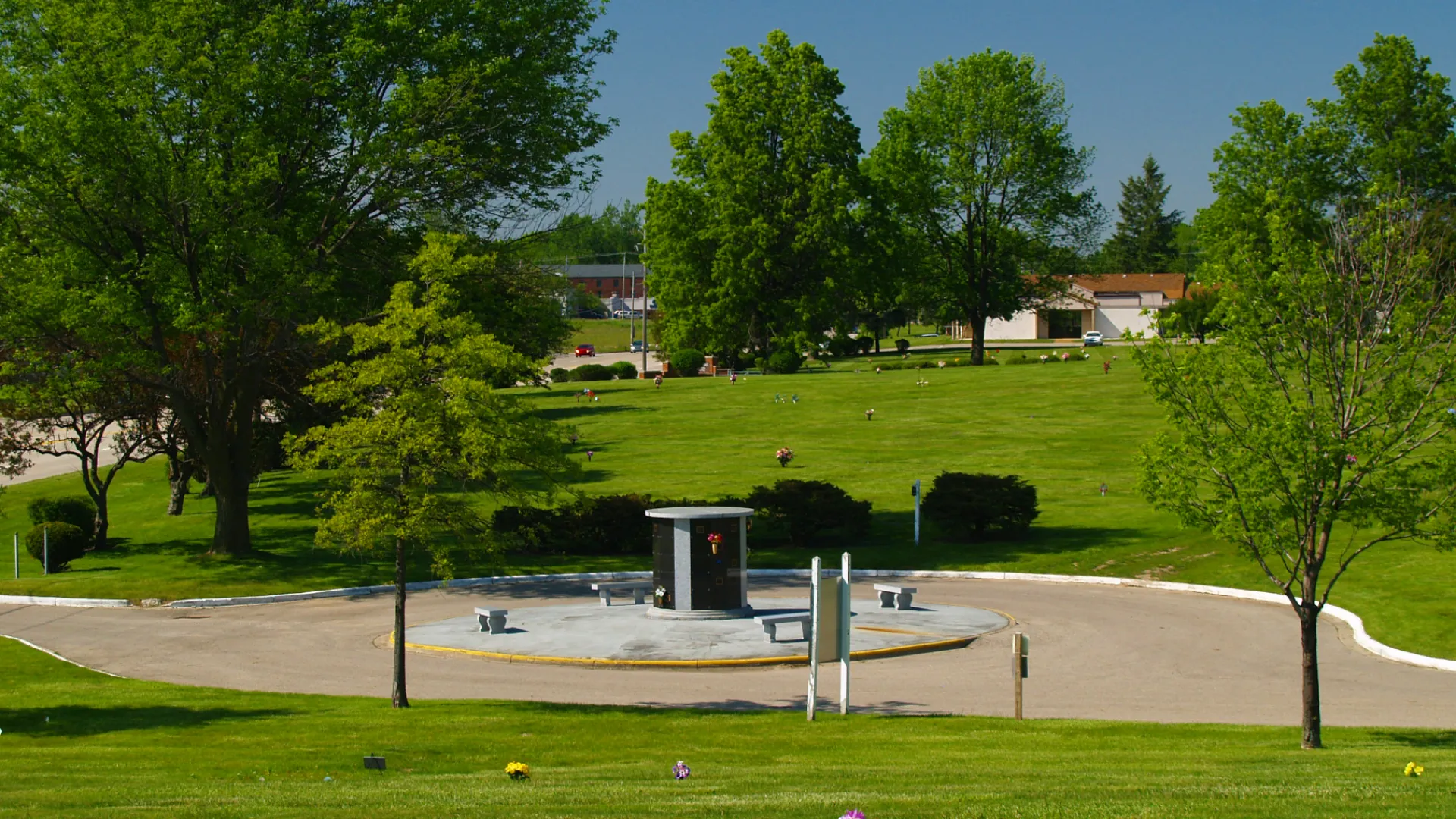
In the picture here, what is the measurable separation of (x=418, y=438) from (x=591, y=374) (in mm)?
63986

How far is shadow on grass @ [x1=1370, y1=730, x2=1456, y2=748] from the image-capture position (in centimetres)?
1420

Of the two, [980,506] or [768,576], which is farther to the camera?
[980,506]

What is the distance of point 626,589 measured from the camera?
28578mm

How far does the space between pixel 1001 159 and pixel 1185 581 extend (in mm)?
52590

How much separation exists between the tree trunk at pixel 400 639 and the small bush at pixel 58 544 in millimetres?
19740

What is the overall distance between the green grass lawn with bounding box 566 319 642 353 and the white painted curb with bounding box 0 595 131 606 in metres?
91.4

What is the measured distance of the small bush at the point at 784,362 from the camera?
70.5 meters

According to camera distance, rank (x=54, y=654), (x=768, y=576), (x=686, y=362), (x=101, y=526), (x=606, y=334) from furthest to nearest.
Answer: (x=606, y=334) < (x=686, y=362) < (x=101, y=526) < (x=768, y=576) < (x=54, y=654)

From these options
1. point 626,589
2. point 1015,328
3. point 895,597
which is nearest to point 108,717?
point 626,589

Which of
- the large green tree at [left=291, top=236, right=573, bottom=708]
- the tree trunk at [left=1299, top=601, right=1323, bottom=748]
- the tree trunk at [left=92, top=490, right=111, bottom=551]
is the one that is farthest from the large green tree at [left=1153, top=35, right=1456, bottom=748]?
the tree trunk at [left=92, top=490, right=111, bottom=551]

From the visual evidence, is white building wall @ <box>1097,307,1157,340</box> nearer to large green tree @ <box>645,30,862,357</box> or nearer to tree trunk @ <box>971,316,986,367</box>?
tree trunk @ <box>971,316,986,367</box>

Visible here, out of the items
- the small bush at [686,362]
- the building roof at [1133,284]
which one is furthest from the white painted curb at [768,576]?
the building roof at [1133,284]

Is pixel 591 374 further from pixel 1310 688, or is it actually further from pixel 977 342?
pixel 1310 688

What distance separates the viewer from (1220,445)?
14.3 m
